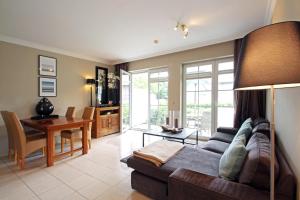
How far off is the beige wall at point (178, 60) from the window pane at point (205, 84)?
553mm

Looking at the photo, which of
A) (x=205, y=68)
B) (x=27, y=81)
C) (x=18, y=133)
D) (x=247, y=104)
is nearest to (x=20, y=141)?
(x=18, y=133)

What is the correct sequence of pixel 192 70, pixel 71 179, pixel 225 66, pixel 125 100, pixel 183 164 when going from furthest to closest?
1. pixel 125 100
2. pixel 192 70
3. pixel 225 66
4. pixel 71 179
5. pixel 183 164

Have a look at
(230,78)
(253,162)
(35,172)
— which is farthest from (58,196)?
(230,78)

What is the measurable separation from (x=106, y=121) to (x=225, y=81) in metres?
3.71

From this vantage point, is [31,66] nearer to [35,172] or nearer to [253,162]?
[35,172]

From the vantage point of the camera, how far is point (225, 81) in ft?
12.6

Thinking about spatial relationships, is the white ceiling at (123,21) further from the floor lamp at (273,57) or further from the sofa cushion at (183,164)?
the sofa cushion at (183,164)

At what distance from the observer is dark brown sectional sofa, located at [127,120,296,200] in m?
1.09

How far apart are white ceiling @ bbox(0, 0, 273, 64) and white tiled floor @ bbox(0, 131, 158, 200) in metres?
2.62

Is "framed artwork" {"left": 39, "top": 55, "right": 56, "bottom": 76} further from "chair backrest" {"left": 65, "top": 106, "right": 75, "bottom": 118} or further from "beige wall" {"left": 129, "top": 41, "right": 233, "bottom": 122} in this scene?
"beige wall" {"left": 129, "top": 41, "right": 233, "bottom": 122}

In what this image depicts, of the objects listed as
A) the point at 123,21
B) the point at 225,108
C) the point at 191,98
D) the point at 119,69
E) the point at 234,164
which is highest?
the point at 123,21

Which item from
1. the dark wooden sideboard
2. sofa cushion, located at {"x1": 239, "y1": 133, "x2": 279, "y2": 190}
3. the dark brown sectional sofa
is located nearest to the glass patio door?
the dark wooden sideboard

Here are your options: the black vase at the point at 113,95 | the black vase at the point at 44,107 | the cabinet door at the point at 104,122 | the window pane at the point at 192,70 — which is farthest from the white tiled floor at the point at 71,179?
the window pane at the point at 192,70

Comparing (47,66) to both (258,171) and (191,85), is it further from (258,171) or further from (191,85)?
(258,171)
